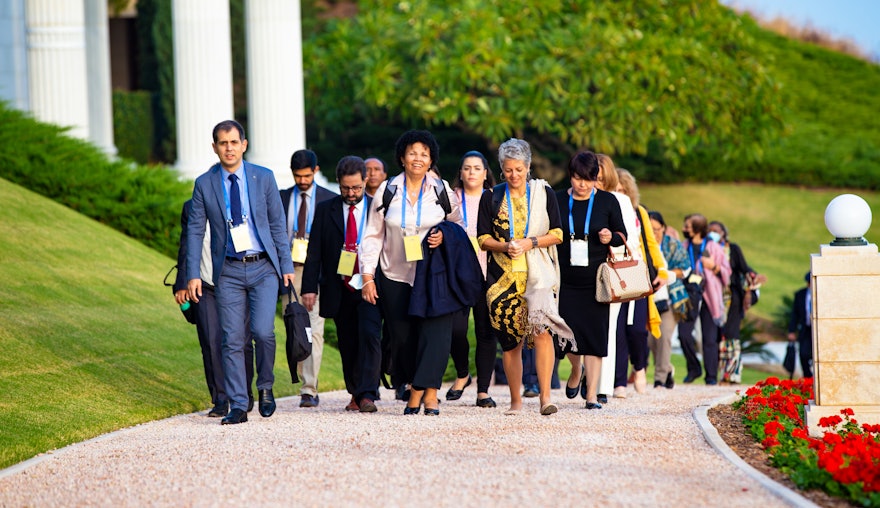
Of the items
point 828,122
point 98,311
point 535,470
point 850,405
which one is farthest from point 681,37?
point 535,470

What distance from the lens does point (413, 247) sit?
9.51m

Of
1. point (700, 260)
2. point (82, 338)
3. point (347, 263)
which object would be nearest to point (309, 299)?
point (347, 263)

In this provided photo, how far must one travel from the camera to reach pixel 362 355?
10227mm

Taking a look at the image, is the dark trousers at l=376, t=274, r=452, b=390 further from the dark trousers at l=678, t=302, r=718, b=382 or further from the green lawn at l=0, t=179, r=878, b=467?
the dark trousers at l=678, t=302, r=718, b=382

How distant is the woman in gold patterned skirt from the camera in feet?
31.6

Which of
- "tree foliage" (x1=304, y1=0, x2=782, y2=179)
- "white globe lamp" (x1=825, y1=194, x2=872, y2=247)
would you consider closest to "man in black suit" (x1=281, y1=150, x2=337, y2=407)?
"white globe lamp" (x1=825, y1=194, x2=872, y2=247)

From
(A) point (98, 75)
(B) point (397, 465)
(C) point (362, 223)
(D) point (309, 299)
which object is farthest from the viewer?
(A) point (98, 75)

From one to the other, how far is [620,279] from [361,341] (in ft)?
6.37

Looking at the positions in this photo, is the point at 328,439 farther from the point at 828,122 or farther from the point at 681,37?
the point at 828,122

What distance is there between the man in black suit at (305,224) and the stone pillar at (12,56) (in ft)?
44.3

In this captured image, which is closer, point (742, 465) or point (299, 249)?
point (742, 465)

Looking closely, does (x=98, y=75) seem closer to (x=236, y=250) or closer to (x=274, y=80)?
(x=274, y=80)

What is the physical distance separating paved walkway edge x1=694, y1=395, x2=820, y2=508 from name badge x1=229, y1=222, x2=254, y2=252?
3185mm

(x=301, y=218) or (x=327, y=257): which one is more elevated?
(x=301, y=218)
